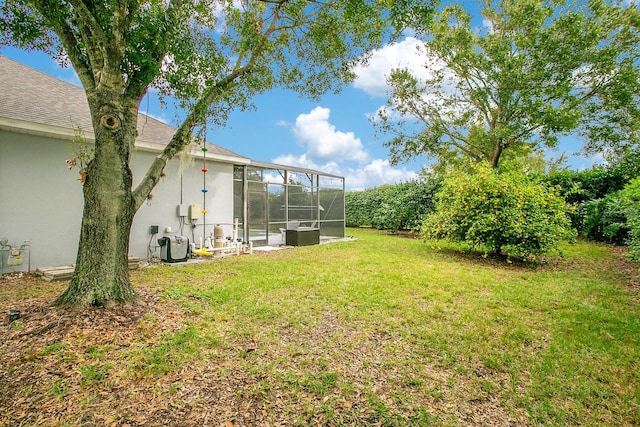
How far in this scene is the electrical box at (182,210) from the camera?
27.7ft

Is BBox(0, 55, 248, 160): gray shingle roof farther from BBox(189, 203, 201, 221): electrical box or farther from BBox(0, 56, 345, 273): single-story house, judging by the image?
BBox(189, 203, 201, 221): electrical box

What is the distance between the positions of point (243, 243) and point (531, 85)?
38.5ft

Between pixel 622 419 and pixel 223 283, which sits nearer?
pixel 622 419

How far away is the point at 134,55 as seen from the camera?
3.75m

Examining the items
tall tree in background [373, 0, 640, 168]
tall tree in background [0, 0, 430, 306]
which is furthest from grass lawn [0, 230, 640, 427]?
tall tree in background [373, 0, 640, 168]

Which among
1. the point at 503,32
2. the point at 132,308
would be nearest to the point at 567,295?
the point at 132,308

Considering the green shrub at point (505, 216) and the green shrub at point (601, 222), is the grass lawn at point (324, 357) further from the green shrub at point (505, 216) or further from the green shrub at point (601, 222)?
the green shrub at point (601, 222)

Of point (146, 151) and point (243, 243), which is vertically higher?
point (146, 151)

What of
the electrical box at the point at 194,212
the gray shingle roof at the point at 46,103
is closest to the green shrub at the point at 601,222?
the gray shingle roof at the point at 46,103

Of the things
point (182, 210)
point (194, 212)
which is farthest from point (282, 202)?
point (182, 210)

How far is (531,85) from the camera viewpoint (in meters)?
11.8

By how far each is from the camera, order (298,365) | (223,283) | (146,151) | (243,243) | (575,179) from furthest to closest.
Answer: (575,179), (243,243), (146,151), (223,283), (298,365)

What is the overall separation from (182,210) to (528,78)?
12417 millimetres

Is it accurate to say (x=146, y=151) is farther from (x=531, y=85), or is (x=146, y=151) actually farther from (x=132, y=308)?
(x=531, y=85)
